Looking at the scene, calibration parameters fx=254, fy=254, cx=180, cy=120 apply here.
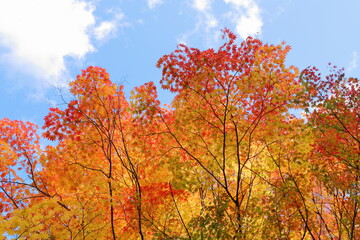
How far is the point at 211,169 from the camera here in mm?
7391

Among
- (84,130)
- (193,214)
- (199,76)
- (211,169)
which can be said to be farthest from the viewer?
(193,214)

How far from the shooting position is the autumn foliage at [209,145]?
21.0ft

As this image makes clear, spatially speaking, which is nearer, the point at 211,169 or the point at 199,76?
the point at 199,76

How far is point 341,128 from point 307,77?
5.46 ft

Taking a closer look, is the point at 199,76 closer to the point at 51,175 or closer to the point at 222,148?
the point at 222,148

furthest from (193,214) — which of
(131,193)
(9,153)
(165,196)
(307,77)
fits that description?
(9,153)

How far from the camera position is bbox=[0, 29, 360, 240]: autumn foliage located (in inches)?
252

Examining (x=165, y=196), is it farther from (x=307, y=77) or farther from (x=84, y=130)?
(x=307, y=77)

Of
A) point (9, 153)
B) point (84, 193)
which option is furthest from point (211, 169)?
point (9, 153)

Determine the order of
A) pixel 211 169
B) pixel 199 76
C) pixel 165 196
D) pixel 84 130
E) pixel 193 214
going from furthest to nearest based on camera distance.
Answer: pixel 193 214, pixel 84 130, pixel 165 196, pixel 211 169, pixel 199 76

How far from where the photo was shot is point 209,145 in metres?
7.41

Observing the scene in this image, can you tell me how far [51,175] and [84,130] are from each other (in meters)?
2.71

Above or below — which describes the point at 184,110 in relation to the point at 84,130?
below

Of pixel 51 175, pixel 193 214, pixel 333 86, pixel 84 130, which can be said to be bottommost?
pixel 193 214
